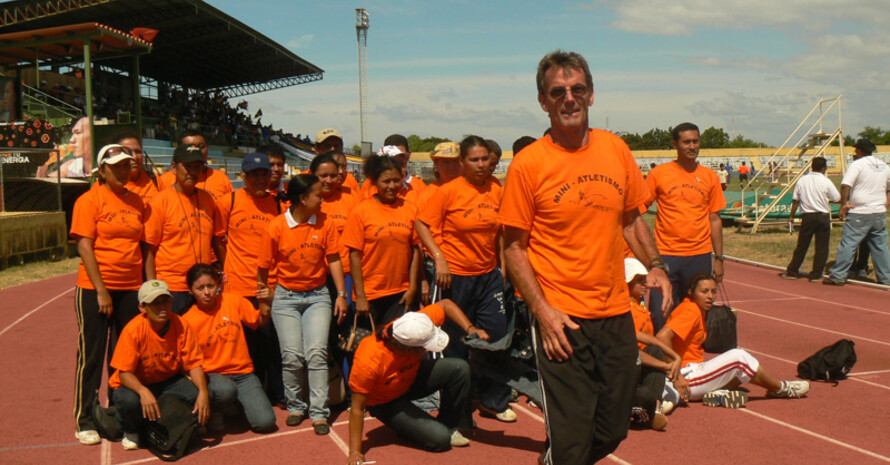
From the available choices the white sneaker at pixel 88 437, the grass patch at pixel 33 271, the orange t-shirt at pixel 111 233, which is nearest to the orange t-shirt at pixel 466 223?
the orange t-shirt at pixel 111 233

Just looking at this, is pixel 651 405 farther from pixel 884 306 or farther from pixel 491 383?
pixel 884 306

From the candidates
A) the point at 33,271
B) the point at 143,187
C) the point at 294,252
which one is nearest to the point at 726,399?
the point at 294,252

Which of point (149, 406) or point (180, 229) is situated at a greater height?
point (180, 229)

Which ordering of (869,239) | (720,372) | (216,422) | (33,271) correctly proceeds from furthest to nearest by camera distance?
(33,271), (869,239), (720,372), (216,422)

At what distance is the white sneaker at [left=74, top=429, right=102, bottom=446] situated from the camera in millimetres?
4957

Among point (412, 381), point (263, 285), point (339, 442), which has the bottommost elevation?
point (339, 442)

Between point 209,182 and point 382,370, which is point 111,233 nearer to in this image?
point 209,182

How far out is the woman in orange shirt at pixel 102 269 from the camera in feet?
16.2

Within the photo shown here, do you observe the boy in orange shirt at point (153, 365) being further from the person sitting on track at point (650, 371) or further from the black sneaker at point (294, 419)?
the person sitting on track at point (650, 371)

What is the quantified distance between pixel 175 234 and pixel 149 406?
133 cm

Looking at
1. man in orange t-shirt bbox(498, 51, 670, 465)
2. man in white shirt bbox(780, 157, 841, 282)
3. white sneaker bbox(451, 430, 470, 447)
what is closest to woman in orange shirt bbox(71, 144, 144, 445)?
white sneaker bbox(451, 430, 470, 447)

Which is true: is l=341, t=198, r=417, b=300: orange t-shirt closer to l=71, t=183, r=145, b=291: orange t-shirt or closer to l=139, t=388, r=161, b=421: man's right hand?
l=71, t=183, r=145, b=291: orange t-shirt

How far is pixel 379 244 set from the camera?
17.9ft

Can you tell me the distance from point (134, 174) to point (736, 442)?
16.3ft
